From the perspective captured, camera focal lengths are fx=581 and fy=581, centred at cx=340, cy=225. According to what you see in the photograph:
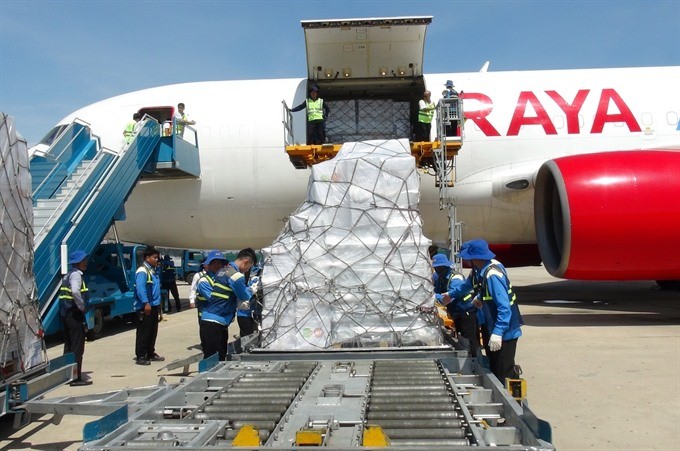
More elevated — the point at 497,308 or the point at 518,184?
the point at 518,184

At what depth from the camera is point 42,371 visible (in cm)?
499

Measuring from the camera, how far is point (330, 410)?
324 cm

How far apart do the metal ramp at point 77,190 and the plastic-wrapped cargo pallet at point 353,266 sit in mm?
4630

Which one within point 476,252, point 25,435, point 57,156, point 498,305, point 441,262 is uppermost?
point 57,156

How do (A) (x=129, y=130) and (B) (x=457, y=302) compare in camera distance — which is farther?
(A) (x=129, y=130)

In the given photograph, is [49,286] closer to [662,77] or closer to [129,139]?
[129,139]

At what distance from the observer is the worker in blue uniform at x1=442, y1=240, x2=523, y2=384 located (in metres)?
4.85

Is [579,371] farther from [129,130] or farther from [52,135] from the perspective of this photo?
[52,135]

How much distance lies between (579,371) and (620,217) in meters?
3.52

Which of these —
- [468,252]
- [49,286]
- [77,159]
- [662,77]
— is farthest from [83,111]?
[662,77]

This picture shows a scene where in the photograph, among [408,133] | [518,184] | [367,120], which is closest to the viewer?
[408,133]

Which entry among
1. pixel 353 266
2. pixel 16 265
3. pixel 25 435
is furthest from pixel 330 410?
pixel 25 435

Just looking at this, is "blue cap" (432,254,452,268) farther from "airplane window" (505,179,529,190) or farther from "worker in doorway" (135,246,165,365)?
"airplane window" (505,179,529,190)

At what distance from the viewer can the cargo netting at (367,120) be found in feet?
36.3
